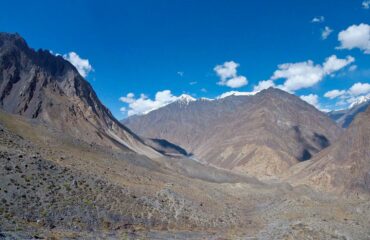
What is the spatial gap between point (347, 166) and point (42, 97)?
87.0 metres

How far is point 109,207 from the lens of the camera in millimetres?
39094

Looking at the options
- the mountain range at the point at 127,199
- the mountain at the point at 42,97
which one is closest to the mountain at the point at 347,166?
the mountain range at the point at 127,199

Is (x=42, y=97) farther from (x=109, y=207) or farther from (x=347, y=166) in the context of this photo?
(x=347, y=166)

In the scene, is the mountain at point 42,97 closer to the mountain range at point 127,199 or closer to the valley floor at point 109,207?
the mountain range at point 127,199

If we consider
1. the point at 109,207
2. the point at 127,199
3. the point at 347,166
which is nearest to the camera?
the point at 109,207

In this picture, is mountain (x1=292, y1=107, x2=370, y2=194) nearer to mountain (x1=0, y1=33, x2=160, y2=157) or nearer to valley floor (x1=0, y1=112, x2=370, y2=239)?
valley floor (x1=0, y1=112, x2=370, y2=239)

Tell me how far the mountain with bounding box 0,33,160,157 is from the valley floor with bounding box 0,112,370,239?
149 feet

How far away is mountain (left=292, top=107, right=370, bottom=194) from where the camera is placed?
101m

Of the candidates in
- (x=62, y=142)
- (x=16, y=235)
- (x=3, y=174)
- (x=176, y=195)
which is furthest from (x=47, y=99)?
(x=16, y=235)

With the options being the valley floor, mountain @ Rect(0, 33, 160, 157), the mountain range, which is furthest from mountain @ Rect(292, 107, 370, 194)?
mountain @ Rect(0, 33, 160, 157)

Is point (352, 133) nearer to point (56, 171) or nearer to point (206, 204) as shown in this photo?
point (206, 204)

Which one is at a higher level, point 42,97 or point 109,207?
point 42,97

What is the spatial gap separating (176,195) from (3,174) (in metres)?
22.1

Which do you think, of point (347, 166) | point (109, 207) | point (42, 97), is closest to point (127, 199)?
point (109, 207)
